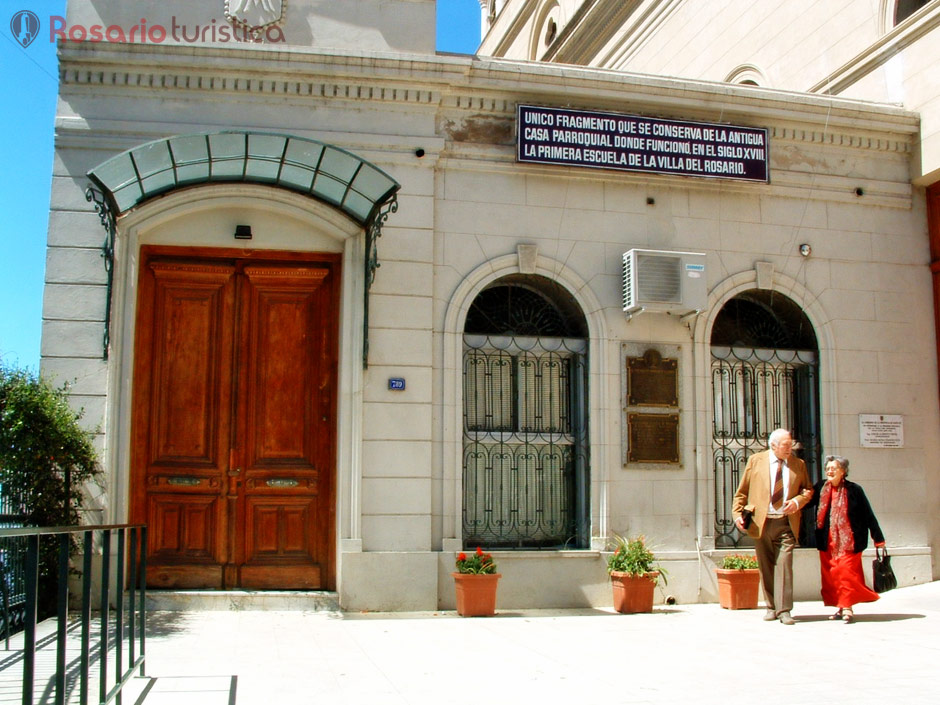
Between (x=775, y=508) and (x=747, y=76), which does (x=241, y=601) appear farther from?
(x=747, y=76)

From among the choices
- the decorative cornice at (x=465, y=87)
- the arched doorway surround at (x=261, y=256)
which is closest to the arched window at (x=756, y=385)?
the decorative cornice at (x=465, y=87)

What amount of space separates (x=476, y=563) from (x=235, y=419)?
8.83 feet

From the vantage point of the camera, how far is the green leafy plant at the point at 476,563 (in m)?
9.13

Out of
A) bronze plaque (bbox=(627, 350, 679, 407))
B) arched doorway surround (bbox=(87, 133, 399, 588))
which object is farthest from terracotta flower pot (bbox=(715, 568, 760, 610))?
arched doorway surround (bbox=(87, 133, 399, 588))

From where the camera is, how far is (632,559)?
31.2ft

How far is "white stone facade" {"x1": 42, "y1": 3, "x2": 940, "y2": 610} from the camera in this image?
30.6 feet

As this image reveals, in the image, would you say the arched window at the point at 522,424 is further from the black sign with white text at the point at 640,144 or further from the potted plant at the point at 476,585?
the black sign with white text at the point at 640,144

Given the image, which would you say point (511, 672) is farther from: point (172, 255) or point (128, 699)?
point (172, 255)

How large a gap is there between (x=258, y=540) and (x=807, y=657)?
16.5 ft

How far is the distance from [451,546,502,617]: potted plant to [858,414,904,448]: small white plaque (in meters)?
4.57

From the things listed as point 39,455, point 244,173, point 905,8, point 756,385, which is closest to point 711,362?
point 756,385

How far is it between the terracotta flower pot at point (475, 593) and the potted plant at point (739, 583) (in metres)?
2.41

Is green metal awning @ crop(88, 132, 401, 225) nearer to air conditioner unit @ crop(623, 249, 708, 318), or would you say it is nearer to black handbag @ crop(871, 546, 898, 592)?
air conditioner unit @ crop(623, 249, 708, 318)

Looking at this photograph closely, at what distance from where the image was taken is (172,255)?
9602 mm
